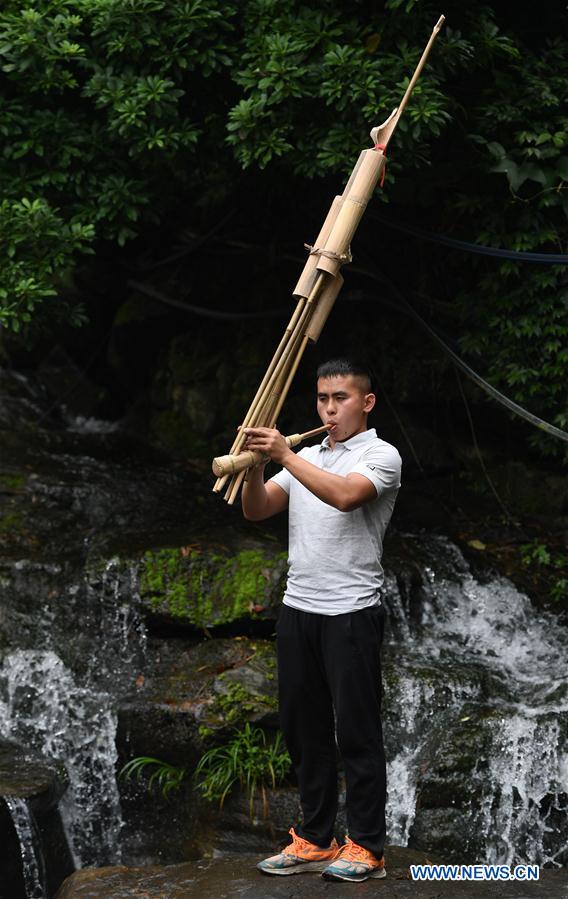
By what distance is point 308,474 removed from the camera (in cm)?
377

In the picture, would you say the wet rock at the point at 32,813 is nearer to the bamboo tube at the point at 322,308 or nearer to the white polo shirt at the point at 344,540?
the white polo shirt at the point at 344,540

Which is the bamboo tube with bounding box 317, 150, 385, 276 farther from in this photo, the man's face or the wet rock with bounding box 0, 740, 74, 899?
the wet rock with bounding box 0, 740, 74, 899

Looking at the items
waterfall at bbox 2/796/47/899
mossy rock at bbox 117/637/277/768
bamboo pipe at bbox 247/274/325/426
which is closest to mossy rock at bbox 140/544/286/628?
mossy rock at bbox 117/637/277/768

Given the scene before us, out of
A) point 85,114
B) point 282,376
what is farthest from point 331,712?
point 85,114

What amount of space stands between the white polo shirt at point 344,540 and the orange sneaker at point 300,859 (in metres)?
1.02

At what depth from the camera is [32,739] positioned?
620cm

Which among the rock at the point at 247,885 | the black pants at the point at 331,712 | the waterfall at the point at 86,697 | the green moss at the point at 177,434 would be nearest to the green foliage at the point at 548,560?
the waterfall at the point at 86,697

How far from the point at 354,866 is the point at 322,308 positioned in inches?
86.3

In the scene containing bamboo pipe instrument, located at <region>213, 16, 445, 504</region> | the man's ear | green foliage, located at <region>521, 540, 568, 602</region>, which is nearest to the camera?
bamboo pipe instrument, located at <region>213, 16, 445, 504</region>

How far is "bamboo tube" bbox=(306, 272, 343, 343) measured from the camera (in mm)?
3992

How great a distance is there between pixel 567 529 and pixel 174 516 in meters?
3.10

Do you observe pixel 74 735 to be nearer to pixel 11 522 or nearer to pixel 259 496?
pixel 11 522

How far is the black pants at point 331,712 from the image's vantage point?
391cm

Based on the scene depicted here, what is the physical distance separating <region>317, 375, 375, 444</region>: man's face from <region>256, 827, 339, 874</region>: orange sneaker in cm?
169
